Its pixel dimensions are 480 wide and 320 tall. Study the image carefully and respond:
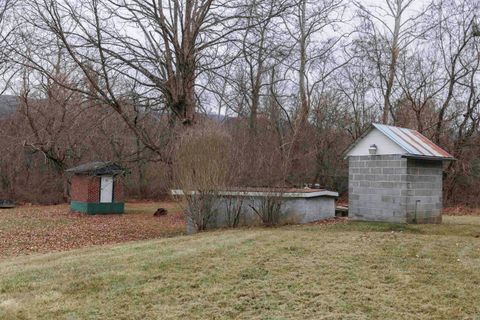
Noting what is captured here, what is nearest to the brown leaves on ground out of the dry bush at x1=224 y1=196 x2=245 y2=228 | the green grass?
the dry bush at x1=224 y1=196 x2=245 y2=228

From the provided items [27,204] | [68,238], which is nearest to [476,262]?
[68,238]

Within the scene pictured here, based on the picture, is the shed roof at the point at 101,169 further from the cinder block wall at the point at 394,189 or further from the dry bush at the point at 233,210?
the cinder block wall at the point at 394,189

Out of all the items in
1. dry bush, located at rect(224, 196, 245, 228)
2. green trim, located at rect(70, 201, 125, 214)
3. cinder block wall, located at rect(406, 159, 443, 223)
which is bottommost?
green trim, located at rect(70, 201, 125, 214)

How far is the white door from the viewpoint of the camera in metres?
21.7

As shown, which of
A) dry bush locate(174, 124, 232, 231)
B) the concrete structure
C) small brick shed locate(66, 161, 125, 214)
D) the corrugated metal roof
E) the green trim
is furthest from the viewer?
small brick shed locate(66, 161, 125, 214)

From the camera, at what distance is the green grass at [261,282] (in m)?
4.73

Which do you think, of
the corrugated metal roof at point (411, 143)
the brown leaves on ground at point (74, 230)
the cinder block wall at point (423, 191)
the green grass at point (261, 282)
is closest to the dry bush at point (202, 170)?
the brown leaves on ground at point (74, 230)

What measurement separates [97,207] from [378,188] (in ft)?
47.4

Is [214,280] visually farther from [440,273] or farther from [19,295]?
[440,273]

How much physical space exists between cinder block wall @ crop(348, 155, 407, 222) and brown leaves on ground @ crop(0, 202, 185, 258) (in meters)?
5.62

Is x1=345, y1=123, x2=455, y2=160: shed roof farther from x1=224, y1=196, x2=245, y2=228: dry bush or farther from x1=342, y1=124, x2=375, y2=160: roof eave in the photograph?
x1=224, y1=196, x2=245, y2=228: dry bush

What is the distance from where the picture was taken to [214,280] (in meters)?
5.79

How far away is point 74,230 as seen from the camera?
49.9 ft

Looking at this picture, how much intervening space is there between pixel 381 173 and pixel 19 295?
8723 millimetres
